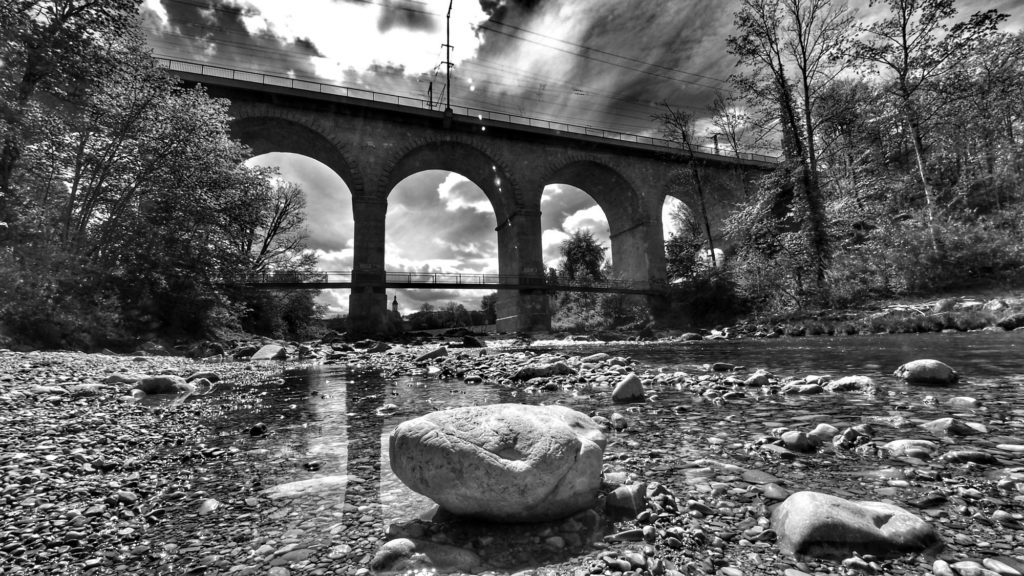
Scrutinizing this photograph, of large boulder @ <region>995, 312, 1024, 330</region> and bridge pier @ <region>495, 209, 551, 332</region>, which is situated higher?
bridge pier @ <region>495, 209, 551, 332</region>

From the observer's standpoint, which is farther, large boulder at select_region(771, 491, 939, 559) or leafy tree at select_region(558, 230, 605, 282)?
leafy tree at select_region(558, 230, 605, 282)

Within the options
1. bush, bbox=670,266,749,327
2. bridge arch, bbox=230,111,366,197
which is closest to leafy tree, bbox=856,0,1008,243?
bush, bbox=670,266,749,327

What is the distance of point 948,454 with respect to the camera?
6.33 ft

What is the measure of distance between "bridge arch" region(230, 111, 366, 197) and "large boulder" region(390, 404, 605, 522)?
24189 mm

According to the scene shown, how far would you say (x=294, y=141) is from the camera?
77.5ft

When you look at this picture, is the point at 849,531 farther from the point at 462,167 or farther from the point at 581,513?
the point at 462,167

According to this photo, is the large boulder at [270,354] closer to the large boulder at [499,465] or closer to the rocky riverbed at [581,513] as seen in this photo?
the rocky riverbed at [581,513]

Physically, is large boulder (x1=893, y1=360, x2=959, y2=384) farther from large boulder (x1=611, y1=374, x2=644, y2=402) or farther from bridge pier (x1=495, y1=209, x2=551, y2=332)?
bridge pier (x1=495, y1=209, x2=551, y2=332)

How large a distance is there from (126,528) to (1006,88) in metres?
30.1

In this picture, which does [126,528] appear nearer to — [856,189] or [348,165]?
[856,189]

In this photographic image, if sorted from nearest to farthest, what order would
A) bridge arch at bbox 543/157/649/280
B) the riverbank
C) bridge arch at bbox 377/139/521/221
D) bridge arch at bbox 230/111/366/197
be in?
the riverbank → bridge arch at bbox 230/111/366/197 → bridge arch at bbox 377/139/521/221 → bridge arch at bbox 543/157/649/280

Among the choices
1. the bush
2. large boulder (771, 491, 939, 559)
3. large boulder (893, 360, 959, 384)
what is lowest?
large boulder (771, 491, 939, 559)

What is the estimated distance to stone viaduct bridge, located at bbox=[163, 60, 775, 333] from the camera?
21953mm

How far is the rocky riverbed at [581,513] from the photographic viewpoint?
51.3 inches
